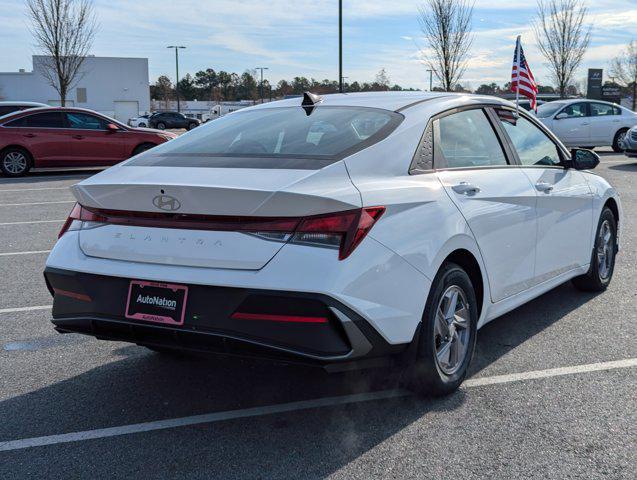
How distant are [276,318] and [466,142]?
1912 mm

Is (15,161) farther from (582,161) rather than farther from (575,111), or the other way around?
(575,111)

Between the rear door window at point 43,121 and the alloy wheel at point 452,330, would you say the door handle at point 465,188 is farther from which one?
the rear door window at point 43,121

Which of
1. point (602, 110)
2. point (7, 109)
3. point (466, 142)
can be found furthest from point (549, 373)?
point (602, 110)

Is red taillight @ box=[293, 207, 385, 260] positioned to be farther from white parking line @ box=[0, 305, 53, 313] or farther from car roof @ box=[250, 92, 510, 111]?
white parking line @ box=[0, 305, 53, 313]

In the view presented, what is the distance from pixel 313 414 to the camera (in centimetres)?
366

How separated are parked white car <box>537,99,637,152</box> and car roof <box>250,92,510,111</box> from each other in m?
17.7

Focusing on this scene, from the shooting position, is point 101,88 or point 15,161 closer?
point 15,161

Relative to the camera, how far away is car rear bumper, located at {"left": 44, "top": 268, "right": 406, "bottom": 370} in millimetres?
3041

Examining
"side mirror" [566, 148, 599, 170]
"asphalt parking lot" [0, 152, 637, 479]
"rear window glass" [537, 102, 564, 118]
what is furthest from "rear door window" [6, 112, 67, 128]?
"side mirror" [566, 148, 599, 170]

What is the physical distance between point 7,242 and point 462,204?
6.40 m

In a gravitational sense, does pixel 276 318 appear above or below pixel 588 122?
below

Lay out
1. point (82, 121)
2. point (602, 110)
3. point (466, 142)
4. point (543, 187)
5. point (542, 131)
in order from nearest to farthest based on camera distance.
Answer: point (466, 142), point (543, 187), point (542, 131), point (82, 121), point (602, 110)

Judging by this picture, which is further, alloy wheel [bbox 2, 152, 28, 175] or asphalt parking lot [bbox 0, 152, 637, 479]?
alloy wheel [bbox 2, 152, 28, 175]

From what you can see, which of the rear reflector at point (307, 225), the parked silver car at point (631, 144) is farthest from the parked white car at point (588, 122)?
the rear reflector at point (307, 225)
